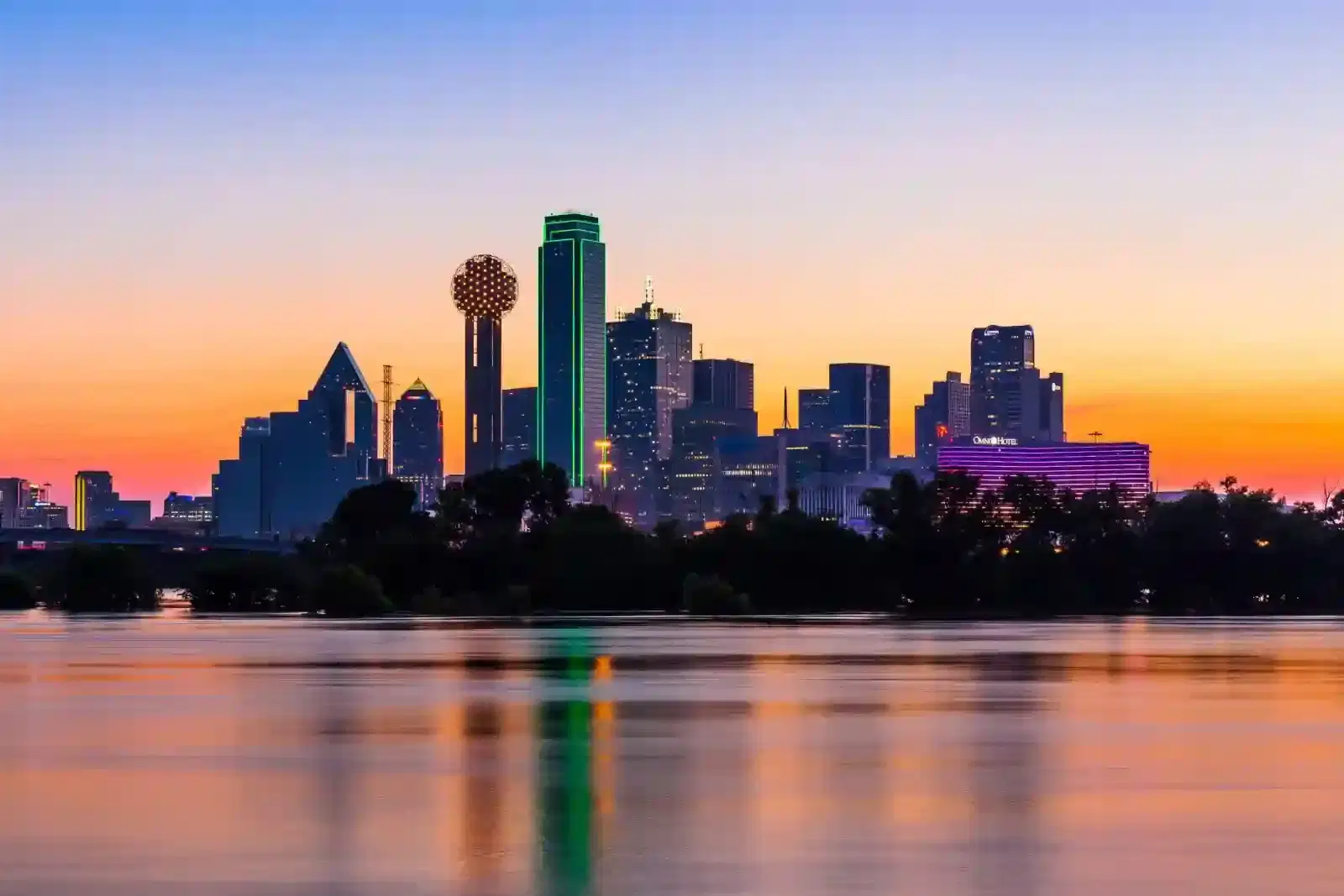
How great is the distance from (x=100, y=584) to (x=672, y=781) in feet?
395

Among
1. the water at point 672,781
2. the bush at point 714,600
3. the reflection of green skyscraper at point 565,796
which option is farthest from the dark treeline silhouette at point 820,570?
the reflection of green skyscraper at point 565,796

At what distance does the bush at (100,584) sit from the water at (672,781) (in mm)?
90794

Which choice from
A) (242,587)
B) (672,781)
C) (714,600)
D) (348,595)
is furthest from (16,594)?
(672,781)

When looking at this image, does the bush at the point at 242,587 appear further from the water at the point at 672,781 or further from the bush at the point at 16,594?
the water at the point at 672,781

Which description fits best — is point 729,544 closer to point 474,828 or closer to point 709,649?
point 709,649

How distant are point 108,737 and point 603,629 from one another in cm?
6031

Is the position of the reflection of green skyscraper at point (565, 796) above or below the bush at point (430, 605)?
above

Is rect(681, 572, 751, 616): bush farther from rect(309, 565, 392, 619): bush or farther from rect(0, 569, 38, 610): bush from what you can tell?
rect(0, 569, 38, 610): bush

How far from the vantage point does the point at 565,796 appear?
22.5m

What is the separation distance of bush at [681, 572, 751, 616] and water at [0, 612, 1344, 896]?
7656 centimetres

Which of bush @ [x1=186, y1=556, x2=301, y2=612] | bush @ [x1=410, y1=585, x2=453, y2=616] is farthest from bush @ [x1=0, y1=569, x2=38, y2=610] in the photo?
bush @ [x1=410, y1=585, x2=453, y2=616]

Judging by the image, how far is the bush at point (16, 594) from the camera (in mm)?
146875

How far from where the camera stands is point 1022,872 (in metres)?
16.9

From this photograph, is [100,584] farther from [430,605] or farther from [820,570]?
[820,570]
